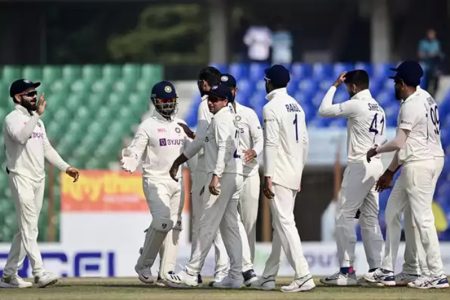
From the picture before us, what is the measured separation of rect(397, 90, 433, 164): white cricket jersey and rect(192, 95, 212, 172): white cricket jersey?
6.71 feet

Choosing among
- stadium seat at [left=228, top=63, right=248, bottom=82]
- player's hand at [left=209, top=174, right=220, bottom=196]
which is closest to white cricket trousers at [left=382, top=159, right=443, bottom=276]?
player's hand at [left=209, top=174, right=220, bottom=196]

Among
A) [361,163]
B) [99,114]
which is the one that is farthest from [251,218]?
[99,114]

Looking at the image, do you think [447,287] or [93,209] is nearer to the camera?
[447,287]

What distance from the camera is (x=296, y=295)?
42.7 feet

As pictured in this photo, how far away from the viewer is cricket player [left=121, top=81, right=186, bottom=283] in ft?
47.7

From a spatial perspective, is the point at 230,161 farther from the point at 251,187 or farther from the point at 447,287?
the point at 447,287

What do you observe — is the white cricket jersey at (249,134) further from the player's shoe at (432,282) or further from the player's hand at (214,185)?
the player's shoe at (432,282)

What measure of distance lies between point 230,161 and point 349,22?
16738 mm

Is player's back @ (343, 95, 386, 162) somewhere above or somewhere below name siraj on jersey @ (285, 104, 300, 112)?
below

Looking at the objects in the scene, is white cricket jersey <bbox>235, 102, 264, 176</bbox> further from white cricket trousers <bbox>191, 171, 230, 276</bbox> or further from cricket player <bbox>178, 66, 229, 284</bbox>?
white cricket trousers <bbox>191, 171, 230, 276</bbox>

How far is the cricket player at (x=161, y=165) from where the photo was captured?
47.7ft

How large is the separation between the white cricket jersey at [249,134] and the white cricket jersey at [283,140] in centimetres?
76

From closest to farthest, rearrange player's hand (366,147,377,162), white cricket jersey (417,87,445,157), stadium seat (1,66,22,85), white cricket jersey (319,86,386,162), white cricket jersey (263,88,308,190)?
white cricket jersey (263,88,308,190) → player's hand (366,147,377,162) → white cricket jersey (417,87,445,157) → white cricket jersey (319,86,386,162) → stadium seat (1,66,22,85)

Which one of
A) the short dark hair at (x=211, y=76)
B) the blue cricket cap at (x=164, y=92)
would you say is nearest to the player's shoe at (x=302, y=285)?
the short dark hair at (x=211, y=76)
